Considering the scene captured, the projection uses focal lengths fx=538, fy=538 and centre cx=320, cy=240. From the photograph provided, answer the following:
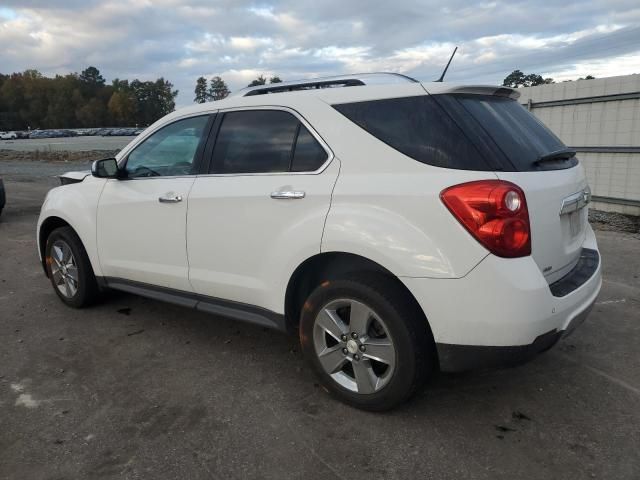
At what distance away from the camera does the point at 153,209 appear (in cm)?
388

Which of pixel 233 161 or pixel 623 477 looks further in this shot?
pixel 233 161

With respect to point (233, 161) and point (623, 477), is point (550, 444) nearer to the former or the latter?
point (623, 477)

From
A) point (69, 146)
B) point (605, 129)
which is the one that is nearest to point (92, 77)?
point (69, 146)

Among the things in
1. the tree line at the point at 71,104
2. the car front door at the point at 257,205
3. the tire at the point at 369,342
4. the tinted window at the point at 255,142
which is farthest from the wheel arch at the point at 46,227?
the tree line at the point at 71,104

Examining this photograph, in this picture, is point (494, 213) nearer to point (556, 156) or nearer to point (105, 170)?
point (556, 156)

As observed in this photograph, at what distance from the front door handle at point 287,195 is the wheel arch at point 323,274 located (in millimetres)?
361

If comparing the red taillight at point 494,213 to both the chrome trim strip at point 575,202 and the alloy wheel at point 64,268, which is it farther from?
the alloy wheel at point 64,268

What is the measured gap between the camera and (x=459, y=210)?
2.56 meters

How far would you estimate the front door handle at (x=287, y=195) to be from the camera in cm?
307

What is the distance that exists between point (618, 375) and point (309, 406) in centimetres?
198

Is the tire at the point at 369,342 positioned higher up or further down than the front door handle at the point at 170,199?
further down

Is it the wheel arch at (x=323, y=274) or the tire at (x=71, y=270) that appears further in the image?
the tire at (x=71, y=270)

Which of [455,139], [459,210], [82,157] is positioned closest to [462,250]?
[459,210]

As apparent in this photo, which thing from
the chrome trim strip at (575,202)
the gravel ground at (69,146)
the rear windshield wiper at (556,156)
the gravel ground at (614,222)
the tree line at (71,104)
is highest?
the tree line at (71,104)
